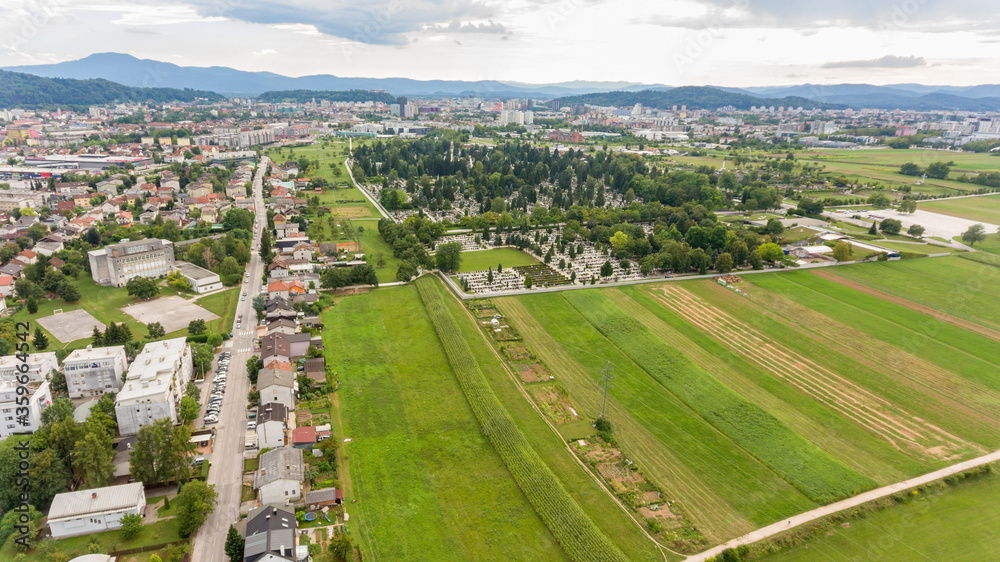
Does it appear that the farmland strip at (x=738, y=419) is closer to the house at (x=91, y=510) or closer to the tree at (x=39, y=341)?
the house at (x=91, y=510)

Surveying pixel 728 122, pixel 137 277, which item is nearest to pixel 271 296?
pixel 137 277

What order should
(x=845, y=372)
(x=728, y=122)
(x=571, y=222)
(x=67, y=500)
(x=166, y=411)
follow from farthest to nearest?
(x=728, y=122)
(x=571, y=222)
(x=845, y=372)
(x=166, y=411)
(x=67, y=500)

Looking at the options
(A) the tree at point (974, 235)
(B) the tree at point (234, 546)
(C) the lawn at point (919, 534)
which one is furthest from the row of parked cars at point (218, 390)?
(A) the tree at point (974, 235)

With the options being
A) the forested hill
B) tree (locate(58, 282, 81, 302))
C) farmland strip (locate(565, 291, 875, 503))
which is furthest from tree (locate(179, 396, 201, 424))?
the forested hill

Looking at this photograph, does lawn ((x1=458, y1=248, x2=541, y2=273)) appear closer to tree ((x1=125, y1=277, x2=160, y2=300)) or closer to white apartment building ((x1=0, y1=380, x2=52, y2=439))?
tree ((x1=125, y1=277, x2=160, y2=300))

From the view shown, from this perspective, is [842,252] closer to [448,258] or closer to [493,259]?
[493,259]

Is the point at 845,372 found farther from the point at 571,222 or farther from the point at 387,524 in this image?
the point at 571,222
